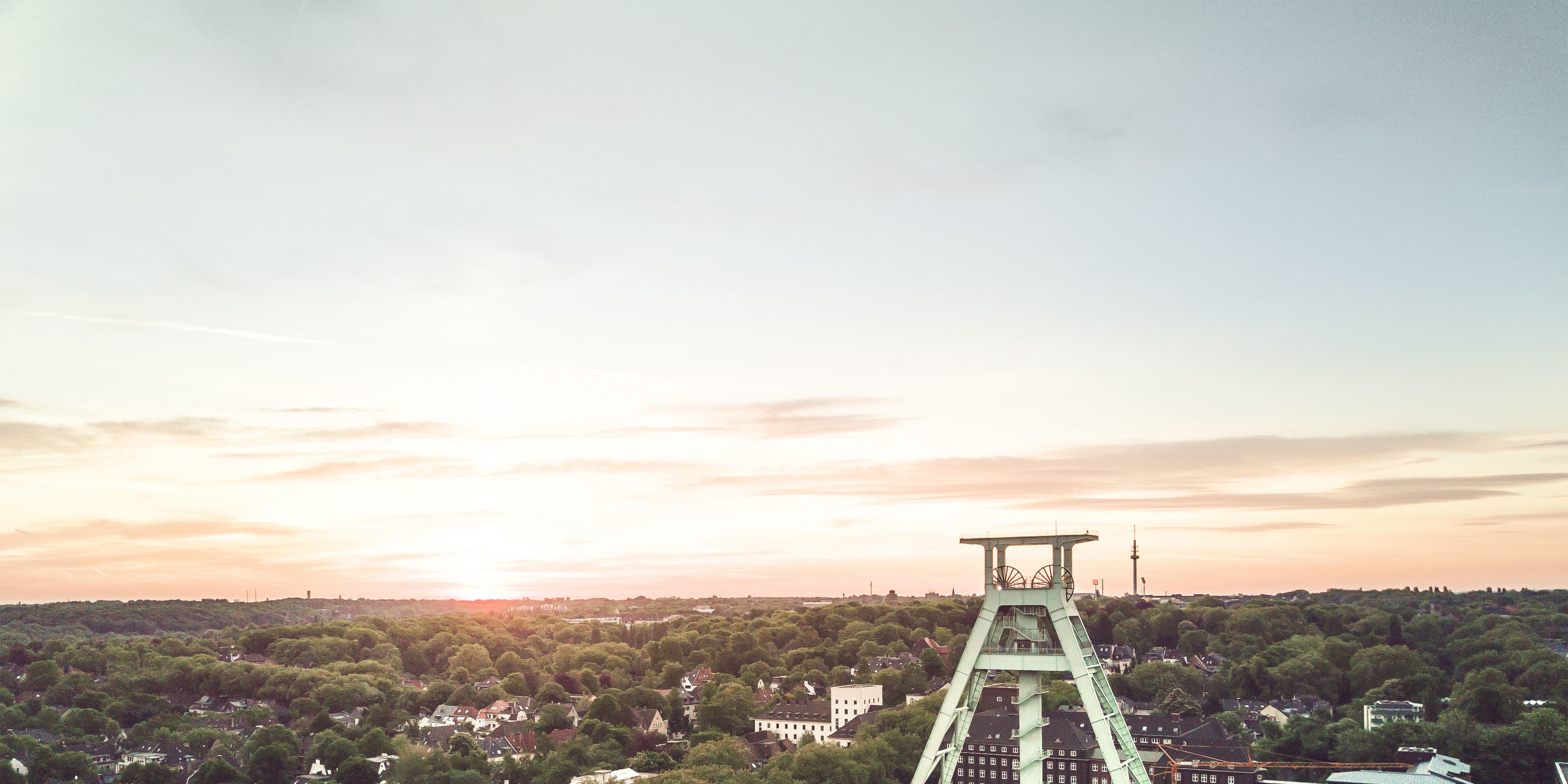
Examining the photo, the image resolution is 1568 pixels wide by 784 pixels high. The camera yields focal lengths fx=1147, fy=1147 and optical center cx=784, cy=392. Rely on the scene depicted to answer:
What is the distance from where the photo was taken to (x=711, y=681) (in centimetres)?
9231

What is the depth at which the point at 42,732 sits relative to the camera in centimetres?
7581

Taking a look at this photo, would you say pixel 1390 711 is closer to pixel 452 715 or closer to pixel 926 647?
pixel 926 647

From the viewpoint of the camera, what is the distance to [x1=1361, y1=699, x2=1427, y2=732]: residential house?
7262 cm

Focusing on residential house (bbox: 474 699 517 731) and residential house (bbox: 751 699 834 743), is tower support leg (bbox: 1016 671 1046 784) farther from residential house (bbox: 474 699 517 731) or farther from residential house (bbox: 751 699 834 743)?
residential house (bbox: 474 699 517 731)

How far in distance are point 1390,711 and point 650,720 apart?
4898cm

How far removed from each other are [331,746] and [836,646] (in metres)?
53.4

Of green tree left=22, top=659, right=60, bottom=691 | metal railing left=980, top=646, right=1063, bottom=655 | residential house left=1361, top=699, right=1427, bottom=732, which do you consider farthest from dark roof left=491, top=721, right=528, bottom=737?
residential house left=1361, top=699, right=1427, bottom=732

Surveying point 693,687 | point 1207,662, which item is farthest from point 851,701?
point 1207,662

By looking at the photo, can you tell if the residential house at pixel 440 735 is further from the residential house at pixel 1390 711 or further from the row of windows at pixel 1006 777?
the residential house at pixel 1390 711

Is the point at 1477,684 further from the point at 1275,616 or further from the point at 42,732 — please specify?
the point at 42,732

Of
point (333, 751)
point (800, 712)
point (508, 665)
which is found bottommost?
point (508, 665)

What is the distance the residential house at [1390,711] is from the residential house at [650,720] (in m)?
45.6

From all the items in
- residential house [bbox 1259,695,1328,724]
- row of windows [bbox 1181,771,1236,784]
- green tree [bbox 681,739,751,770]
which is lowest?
row of windows [bbox 1181,771,1236,784]

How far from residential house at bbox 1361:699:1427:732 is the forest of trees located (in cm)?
78
